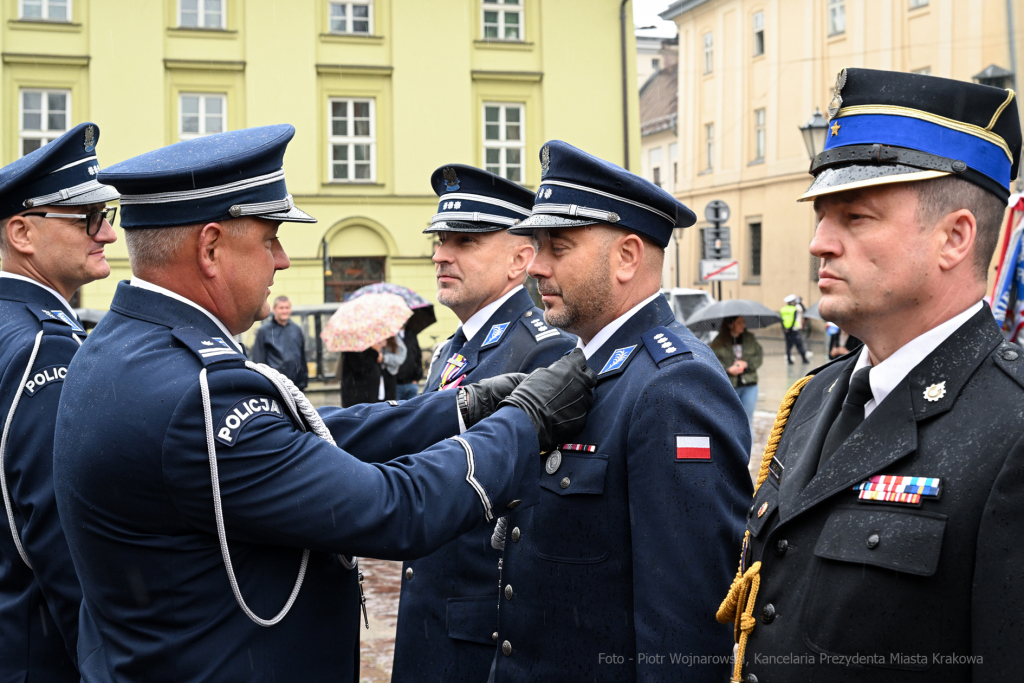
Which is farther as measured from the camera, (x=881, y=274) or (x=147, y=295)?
(x=147, y=295)

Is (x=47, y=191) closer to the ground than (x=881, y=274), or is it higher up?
higher up

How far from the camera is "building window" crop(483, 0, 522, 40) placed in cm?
2258

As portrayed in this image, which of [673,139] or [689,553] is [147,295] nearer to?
[689,553]

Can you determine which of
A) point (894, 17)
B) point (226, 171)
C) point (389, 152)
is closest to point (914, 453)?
point (226, 171)

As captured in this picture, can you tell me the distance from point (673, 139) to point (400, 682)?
40.4 m

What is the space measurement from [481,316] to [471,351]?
0.17 metres

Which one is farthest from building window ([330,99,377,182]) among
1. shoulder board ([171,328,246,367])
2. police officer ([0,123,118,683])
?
shoulder board ([171,328,246,367])

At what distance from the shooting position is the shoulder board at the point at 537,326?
348cm

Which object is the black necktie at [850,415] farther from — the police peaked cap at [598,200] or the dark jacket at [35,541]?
the dark jacket at [35,541]

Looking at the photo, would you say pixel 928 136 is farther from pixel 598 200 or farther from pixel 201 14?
pixel 201 14

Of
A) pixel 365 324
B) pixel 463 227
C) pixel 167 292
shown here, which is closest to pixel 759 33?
pixel 365 324

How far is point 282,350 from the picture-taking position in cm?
1117

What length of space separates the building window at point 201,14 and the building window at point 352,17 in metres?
2.43

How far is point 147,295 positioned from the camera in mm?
2262
